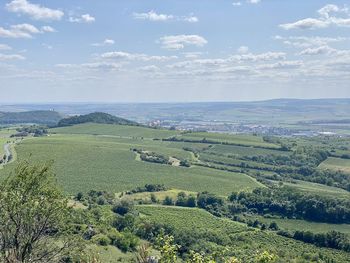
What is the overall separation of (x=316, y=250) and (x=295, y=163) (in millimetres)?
89674

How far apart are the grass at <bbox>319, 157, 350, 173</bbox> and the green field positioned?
7344 cm

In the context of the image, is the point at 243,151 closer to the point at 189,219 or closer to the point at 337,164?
the point at 337,164

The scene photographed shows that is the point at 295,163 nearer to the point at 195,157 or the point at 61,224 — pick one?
the point at 195,157

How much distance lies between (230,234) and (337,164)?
94.2 m

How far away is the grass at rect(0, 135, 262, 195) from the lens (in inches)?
5157

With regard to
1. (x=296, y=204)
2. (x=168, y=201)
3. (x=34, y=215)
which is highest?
(x=34, y=215)

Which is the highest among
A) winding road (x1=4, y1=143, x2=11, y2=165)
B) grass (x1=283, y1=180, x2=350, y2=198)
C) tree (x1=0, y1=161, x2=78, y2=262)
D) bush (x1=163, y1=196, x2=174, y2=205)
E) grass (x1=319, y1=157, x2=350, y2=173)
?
tree (x1=0, y1=161, x2=78, y2=262)

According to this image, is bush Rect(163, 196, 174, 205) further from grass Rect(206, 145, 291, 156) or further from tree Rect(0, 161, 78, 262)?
grass Rect(206, 145, 291, 156)

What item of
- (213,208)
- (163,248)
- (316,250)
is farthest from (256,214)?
(163,248)

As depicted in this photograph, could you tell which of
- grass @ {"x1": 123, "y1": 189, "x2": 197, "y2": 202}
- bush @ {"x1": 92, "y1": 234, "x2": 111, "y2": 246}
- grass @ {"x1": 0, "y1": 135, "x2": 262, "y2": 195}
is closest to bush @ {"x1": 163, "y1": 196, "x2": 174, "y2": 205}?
grass @ {"x1": 123, "y1": 189, "x2": 197, "y2": 202}

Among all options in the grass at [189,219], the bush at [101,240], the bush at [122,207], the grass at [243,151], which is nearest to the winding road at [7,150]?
the bush at [122,207]

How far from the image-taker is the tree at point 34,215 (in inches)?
1330

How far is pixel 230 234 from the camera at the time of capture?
301ft

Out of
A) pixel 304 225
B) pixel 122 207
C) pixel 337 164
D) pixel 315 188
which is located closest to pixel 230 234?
pixel 304 225
